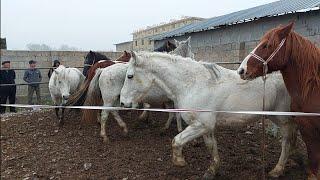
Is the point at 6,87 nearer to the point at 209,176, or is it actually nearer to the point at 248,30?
the point at 248,30

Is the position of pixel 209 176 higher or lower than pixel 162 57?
lower

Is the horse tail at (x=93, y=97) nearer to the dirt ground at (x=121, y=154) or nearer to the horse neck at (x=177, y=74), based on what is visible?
the dirt ground at (x=121, y=154)

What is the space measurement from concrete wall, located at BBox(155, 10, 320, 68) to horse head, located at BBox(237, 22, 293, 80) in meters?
3.97

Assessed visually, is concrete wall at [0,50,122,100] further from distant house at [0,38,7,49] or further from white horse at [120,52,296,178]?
white horse at [120,52,296,178]

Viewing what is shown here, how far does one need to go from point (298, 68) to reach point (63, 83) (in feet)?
18.5

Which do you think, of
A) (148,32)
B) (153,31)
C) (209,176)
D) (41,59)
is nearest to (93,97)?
(209,176)

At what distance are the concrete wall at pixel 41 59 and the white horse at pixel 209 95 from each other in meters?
9.64

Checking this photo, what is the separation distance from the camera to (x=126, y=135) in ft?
22.7

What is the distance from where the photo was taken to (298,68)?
154 inches

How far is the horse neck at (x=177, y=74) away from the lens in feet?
15.5

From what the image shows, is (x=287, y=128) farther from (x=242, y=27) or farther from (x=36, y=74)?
(x=36, y=74)

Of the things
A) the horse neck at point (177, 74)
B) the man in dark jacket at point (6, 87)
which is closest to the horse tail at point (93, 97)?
the horse neck at point (177, 74)

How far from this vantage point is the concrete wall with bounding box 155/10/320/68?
793 cm

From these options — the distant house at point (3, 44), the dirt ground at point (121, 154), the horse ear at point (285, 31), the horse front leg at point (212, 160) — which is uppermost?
the distant house at point (3, 44)
